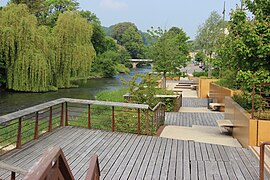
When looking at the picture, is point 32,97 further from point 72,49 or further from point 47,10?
Answer: point 47,10

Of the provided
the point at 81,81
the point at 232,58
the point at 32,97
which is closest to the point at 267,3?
the point at 232,58

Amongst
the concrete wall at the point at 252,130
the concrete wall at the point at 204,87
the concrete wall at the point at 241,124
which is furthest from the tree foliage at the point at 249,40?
the concrete wall at the point at 204,87

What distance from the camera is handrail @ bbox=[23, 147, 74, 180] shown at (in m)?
1.19

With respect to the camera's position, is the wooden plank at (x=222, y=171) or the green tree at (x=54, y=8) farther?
the green tree at (x=54, y=8)

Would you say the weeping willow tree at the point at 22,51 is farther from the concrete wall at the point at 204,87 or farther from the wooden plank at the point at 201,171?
the wooden plank at the point at 201,171

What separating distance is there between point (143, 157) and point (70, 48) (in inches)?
864

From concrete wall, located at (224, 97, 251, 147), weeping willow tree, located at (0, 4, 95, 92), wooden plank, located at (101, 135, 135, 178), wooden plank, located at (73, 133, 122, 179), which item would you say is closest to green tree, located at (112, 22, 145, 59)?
weeping willow tree, located at (0, 4, 95, 92)

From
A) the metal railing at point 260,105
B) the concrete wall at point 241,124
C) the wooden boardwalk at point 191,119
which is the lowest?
the wooden boardwalk at point 191,119

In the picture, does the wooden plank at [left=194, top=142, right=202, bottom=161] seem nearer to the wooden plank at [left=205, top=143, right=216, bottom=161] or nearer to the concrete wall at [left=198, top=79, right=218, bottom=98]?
the wooden plank at [left=205, top=143, right=216, bottom=161]

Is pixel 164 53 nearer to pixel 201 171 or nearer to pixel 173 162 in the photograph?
pixel 173 162

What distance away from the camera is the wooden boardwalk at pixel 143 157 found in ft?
14.0

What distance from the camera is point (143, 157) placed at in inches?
197

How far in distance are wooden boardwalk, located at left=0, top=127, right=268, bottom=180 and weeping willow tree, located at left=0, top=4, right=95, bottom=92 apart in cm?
1774

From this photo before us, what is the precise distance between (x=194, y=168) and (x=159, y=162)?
61 centimetres
